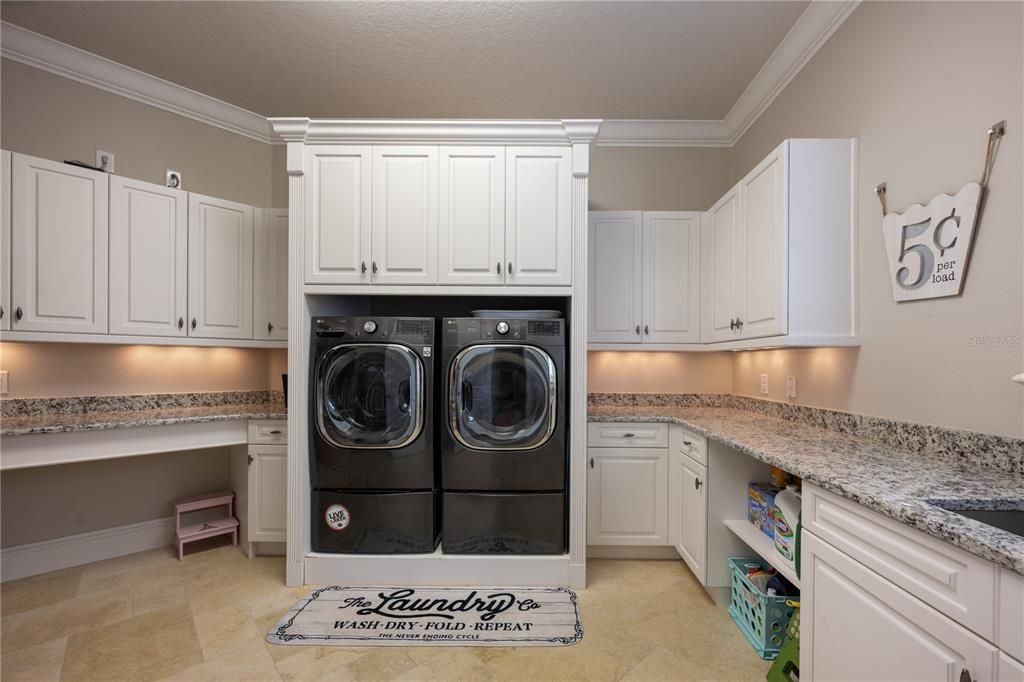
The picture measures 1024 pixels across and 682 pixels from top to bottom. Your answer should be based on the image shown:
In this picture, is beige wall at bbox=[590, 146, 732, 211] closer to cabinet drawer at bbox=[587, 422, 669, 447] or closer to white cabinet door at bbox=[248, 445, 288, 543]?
cabinet drawer at bbox=[587, 422, 669, 447]

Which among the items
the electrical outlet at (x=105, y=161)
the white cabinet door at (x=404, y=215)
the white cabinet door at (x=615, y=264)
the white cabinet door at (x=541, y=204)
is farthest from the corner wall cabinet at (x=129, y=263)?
the white cabinet door at (x=615, y=264)

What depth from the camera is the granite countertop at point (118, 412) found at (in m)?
2.15

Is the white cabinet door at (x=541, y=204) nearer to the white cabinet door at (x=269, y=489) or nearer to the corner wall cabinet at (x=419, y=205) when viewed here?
the corner wall cabinet at (x=419, y=205)

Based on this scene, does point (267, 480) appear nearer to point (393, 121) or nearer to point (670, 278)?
point (393, 121)

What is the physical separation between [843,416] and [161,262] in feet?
12.1

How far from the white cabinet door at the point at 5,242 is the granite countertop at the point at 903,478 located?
11.3 feet

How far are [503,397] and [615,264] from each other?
51.0 inches

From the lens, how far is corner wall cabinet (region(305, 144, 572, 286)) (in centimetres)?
237

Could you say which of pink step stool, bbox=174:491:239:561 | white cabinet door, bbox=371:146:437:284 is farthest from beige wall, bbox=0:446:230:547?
white cabinet door, bbox=371:146:437:284

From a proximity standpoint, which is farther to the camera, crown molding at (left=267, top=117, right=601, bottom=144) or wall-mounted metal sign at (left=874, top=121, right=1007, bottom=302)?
crown molding at (left=267, top=117, right=601, bottom=144)

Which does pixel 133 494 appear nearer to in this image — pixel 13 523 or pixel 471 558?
pixel 13 523

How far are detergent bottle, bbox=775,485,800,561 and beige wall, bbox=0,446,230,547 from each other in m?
3.37

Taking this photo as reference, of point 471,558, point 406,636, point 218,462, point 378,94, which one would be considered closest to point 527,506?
point 471,558

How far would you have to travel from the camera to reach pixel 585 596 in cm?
227
